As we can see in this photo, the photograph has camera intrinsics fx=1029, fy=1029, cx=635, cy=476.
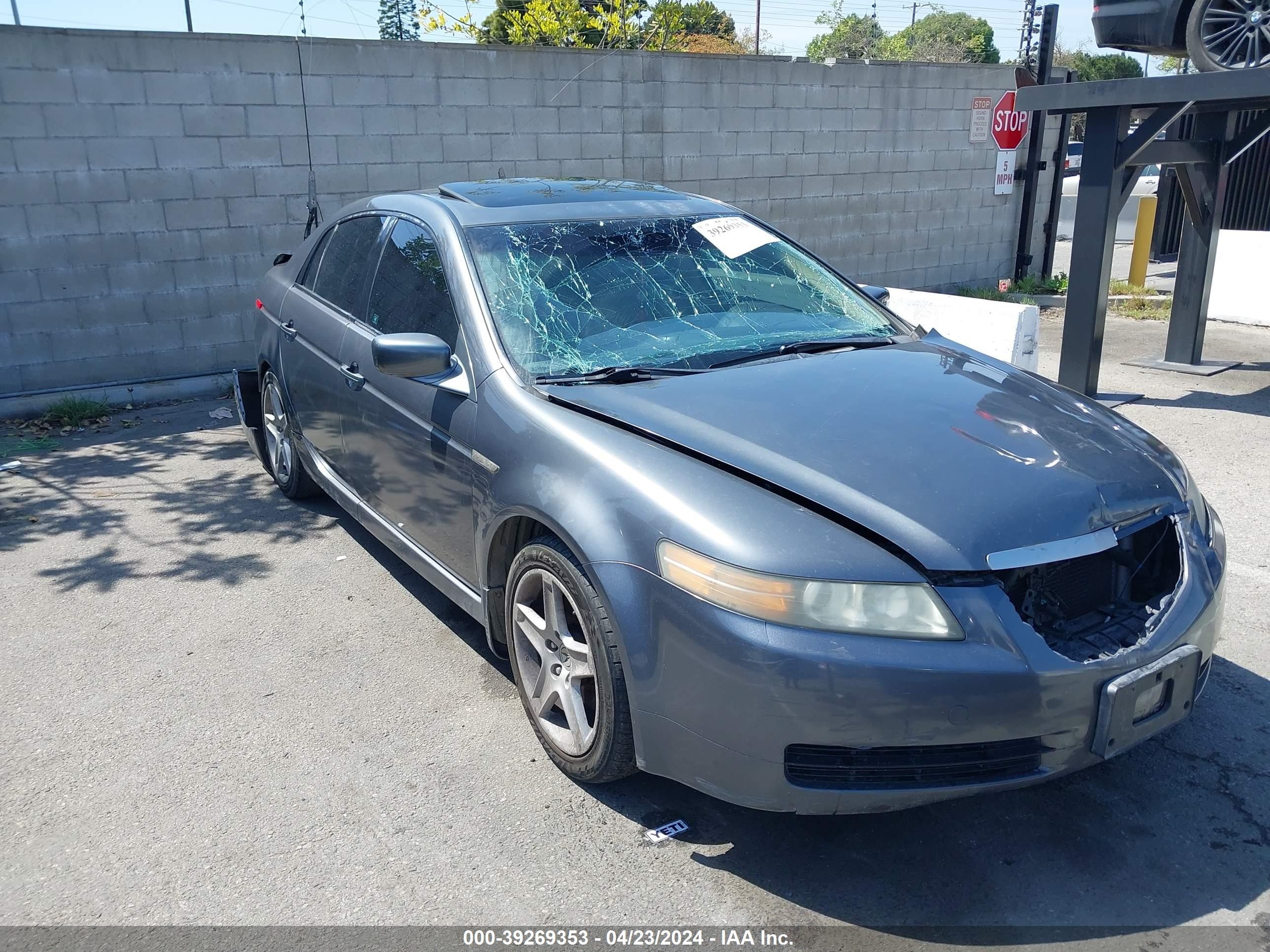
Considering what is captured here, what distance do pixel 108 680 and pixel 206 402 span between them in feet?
14.8

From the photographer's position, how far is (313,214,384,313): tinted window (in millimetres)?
4473

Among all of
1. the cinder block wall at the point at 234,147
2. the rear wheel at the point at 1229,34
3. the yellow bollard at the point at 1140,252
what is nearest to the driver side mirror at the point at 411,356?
the cinder block wall at the point at 234,147

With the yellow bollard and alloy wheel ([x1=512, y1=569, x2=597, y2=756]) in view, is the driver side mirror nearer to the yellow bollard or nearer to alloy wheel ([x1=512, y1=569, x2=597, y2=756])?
alloy wheel ([x1=512, y1=569, x2=597, y2=756])

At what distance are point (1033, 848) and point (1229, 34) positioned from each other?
6.24 metres

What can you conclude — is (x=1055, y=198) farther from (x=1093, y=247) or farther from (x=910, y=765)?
(x=910, y=765)

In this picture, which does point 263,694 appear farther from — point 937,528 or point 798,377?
point 937,528

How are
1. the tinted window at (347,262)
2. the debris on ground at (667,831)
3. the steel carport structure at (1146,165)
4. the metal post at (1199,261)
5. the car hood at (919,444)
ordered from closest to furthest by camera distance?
the car hood at (919,444) < the debris on ground at (667,831) < the tinted window at (347,262) < the steel carport structure at (1146,165) < the metal post at (1199,261)

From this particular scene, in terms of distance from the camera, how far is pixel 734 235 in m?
4.18

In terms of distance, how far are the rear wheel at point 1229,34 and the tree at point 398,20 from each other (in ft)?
25.2

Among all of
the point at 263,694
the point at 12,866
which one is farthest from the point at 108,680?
the point at 12,866

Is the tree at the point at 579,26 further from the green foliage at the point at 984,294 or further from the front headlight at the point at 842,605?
the front headlight at the point at 842,605

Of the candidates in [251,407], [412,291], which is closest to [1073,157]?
[251,407]

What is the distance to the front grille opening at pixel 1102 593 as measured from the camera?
Answer: 257cm

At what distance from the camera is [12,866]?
277cm
